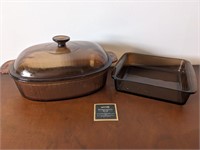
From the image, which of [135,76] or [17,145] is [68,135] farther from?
[135,76]

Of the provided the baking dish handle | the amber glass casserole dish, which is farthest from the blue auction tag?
the baking dish handle

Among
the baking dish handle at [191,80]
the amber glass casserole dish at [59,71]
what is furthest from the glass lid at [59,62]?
the baking dish handle at [191,80]

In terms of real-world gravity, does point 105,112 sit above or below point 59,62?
below

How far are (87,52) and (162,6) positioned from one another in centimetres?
33

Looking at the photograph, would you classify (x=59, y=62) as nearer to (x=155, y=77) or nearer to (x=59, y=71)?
(x=59, y=71)

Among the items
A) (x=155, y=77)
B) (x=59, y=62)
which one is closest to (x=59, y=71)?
(x=59, y=62)

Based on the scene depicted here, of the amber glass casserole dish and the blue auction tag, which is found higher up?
the amber glass casserole dish

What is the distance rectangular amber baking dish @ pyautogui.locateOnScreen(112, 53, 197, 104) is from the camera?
0.64m

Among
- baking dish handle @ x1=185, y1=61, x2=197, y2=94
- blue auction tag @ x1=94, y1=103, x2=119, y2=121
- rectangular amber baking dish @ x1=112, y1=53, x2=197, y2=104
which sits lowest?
blue auction tag @ x1=94, y1=103, x2=119, y2=121

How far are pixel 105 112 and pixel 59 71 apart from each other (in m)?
0.17

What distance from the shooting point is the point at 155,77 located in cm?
78

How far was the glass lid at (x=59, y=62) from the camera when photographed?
0.63 meters

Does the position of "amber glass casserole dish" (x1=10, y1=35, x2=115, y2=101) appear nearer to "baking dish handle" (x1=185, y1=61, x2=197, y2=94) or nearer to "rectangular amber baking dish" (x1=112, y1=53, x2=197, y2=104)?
"rectangular amber baking dish" (x1=112, y1=53, x2=197, y2=104)

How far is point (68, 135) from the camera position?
1.75 feet
